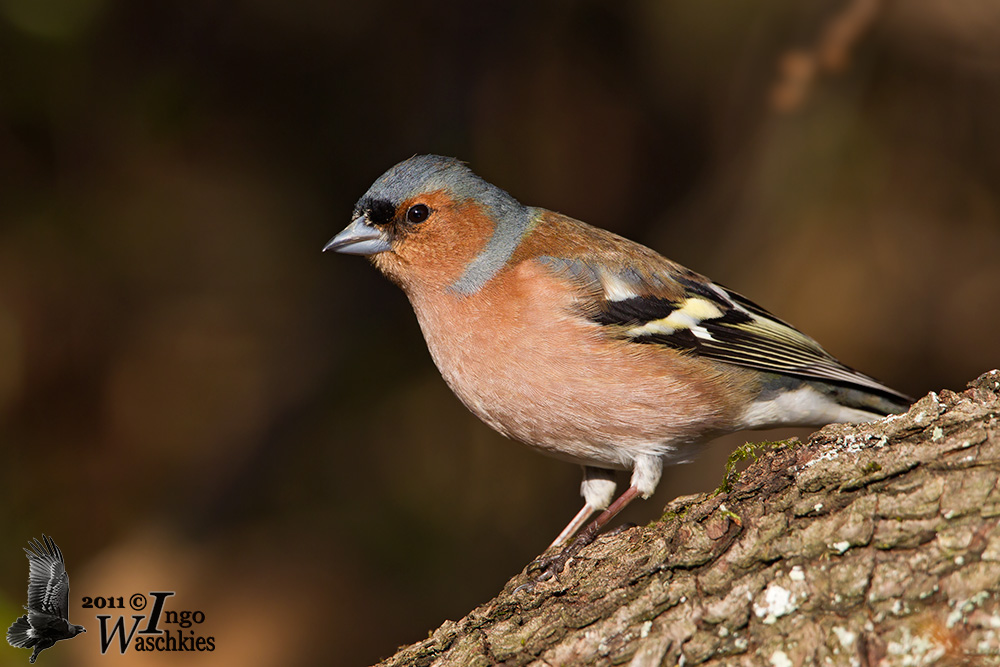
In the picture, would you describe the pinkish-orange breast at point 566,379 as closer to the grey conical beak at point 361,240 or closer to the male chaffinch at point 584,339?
→ the male chaffinch at point 584,339

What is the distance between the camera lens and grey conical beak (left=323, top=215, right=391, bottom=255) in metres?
3.96

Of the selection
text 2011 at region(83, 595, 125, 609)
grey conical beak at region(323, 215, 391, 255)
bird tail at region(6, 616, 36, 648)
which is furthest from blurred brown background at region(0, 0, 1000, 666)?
grey conical beak at region(323, 215, 391, 255)

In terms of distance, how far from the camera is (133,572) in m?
5.80

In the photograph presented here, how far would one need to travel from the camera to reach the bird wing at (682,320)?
373 centimetres

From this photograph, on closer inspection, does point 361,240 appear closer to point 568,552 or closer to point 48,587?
point 568,552

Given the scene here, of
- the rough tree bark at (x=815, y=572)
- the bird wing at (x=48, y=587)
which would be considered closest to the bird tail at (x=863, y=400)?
the rough tree bark at (x=815, y=572)

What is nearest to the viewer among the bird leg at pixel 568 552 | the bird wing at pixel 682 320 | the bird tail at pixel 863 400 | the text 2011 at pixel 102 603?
the bird leg at pixel 568 552

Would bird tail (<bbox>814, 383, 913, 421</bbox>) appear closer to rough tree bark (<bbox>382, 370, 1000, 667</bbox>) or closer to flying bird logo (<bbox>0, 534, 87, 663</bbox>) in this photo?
rough tree bark (<bbox>382, 370, 1000, 667</bbox>)

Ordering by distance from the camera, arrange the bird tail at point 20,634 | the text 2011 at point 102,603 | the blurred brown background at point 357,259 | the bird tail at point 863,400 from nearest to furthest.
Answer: the bird tail at point 20,634 < the bird tail at point 863,400 < the text 2011 at point 102,603 < the blurred brown background at point 357,259

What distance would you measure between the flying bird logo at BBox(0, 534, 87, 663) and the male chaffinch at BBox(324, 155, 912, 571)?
1.98 m

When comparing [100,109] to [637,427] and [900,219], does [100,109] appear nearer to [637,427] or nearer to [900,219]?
[637,427]

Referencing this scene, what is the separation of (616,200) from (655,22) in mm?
1393

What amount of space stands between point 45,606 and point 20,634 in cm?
25

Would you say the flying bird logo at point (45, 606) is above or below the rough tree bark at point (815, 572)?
above
